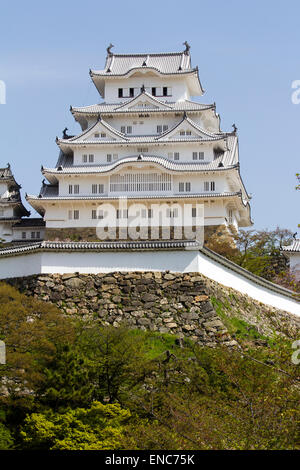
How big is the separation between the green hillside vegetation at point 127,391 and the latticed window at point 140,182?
50.2 ft

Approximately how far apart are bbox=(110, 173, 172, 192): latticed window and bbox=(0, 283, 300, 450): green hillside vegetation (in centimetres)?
1530

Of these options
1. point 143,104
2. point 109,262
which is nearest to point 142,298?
point 109,262

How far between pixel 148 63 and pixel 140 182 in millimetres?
7724

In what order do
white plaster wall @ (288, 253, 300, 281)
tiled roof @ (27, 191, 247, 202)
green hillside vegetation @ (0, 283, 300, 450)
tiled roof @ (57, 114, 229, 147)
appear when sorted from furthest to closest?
tiled roof @ (57, 114, 229, 147)
tiled roof @ (27, 191, 247, 202)
white plaster wall @ (288, 253, 300, 281)
green hillside vegetation @ (0, 283, 300, 450)

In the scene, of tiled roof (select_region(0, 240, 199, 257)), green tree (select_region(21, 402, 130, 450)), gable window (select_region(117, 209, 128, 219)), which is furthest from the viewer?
gable window (select_region(117, 209, 128, 219))

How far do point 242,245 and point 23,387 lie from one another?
1855 centimetres

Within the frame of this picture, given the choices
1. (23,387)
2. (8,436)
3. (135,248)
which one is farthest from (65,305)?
(8,436)

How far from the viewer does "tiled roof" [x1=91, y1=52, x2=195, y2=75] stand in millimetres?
44438

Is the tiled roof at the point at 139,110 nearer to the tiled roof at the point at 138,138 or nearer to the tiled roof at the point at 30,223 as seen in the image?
the tiled roof at the point at 138,138

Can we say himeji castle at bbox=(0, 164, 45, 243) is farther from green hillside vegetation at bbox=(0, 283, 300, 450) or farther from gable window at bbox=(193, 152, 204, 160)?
green hillside vegetation at bbox=(0, 283, 300, 450)

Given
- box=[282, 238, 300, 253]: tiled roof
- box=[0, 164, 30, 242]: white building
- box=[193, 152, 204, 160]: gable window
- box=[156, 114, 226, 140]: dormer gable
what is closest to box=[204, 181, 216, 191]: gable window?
box=[193, 152, 204, 160]: gable window

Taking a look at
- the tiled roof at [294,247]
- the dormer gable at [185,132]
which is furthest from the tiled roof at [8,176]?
the tiled roof at [294,247]

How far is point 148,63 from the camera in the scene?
148 ft

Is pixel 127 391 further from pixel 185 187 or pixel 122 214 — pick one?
pixel 185 187
